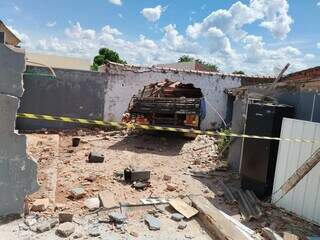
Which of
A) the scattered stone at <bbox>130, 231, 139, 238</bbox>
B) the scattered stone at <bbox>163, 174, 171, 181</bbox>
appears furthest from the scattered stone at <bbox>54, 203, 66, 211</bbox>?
the scattered stone at <bbox>163, 174, 171, 181</bbox>

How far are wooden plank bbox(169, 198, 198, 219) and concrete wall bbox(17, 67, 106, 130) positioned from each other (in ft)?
27.7

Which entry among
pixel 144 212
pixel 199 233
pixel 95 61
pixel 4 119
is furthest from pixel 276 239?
pixel 95 61

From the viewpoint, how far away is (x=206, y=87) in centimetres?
1542

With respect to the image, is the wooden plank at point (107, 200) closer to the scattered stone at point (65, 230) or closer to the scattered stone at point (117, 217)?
the scattered stone at point (117, 217)

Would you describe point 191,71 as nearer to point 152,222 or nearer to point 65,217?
point 152,222

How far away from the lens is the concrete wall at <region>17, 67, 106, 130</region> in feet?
44.2

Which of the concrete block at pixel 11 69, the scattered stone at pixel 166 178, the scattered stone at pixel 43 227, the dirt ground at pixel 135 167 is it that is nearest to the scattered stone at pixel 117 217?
the dirt ground at pixel 135 167

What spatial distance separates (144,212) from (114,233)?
916mm

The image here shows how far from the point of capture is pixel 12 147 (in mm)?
5055

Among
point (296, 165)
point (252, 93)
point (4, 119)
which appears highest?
point (252, 93)

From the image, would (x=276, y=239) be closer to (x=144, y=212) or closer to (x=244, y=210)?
(x=244, y=210)

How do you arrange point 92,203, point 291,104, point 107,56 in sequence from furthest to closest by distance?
point 107,56 → point 291,104 → point 92,203

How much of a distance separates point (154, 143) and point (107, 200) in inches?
239

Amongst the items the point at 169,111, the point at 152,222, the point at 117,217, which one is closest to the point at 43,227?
the point at 117,217
